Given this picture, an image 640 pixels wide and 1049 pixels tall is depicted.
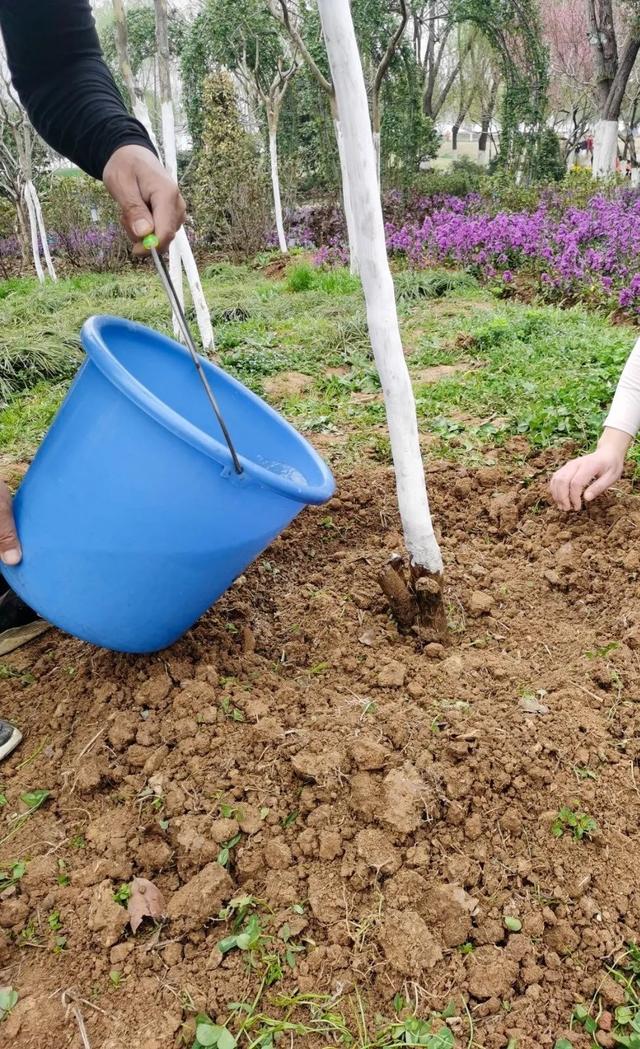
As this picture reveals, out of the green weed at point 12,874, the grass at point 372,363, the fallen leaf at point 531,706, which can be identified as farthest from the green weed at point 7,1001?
the grass at point 372,363

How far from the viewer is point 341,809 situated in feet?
4.58

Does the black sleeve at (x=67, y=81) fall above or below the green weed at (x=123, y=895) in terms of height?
above

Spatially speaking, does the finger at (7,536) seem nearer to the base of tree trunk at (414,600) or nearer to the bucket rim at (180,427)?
the bucket rim at (180,427)

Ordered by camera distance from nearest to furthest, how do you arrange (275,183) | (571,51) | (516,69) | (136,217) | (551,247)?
(136,217) → (551,247) → (275,183) → (516,69) → (571,51)

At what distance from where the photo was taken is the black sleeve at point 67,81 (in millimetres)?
→ 1656

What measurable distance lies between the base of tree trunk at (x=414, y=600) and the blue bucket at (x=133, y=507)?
38 cm

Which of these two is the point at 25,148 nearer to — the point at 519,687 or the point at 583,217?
the point at 583,217

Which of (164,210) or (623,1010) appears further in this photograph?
(164,210)

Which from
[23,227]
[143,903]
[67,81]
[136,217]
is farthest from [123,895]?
[23,227]

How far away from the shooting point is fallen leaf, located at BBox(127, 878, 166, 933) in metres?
1.28

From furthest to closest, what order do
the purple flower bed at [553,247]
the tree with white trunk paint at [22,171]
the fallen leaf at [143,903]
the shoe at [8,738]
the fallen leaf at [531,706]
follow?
the tree with white trunk paint at [22,171] < the purple flower bed at [553,247] < the shoe at [8,738] < the fallen leaf at [531,706] < the fallen leaf at [143,903]

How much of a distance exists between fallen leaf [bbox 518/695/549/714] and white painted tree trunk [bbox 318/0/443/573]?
1.34ft

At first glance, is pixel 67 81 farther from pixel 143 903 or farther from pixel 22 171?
pixel 22 171

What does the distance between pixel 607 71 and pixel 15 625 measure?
1467 centimetres
